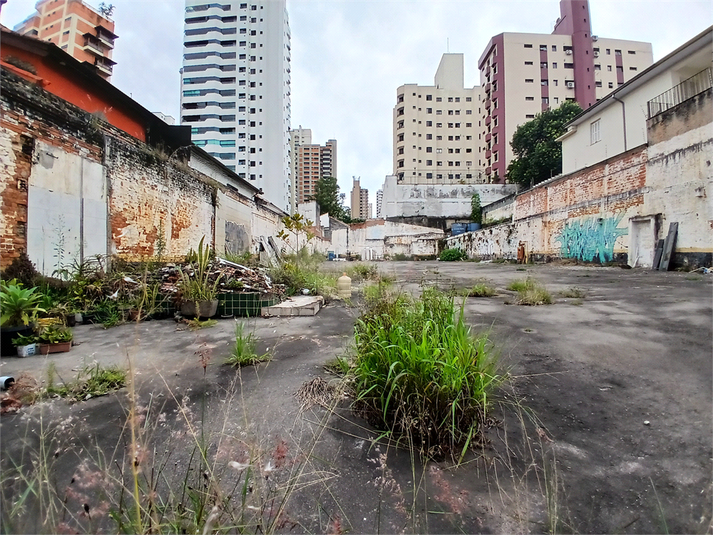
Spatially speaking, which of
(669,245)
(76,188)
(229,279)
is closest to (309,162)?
(669,245)

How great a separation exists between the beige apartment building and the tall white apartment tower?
18.7 metres

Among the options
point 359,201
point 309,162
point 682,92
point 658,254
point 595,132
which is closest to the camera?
point 658,254

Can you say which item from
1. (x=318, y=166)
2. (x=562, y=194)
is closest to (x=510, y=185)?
(x=562, y=194)

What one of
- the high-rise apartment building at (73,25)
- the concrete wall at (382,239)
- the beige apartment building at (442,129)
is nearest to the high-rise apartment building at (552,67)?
the beige apartment building at (442,129)

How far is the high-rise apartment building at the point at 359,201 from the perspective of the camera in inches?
3907

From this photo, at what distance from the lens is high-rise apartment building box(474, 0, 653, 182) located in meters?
37.3

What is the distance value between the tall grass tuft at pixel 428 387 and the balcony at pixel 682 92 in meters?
14.4

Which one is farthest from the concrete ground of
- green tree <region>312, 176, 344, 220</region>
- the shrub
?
green tree <region>312, 176, 344, 220</region>

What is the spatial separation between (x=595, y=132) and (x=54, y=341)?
21.4m

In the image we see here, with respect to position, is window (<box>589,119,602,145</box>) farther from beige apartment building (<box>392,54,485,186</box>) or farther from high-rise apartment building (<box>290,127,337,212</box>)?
high-rise apartment building (<box>290,127,337,212</box>)

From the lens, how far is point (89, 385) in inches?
78.9

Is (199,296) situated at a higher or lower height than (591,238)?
lower

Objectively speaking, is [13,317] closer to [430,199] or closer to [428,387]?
[428,387]

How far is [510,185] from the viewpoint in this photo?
33.2 metres
